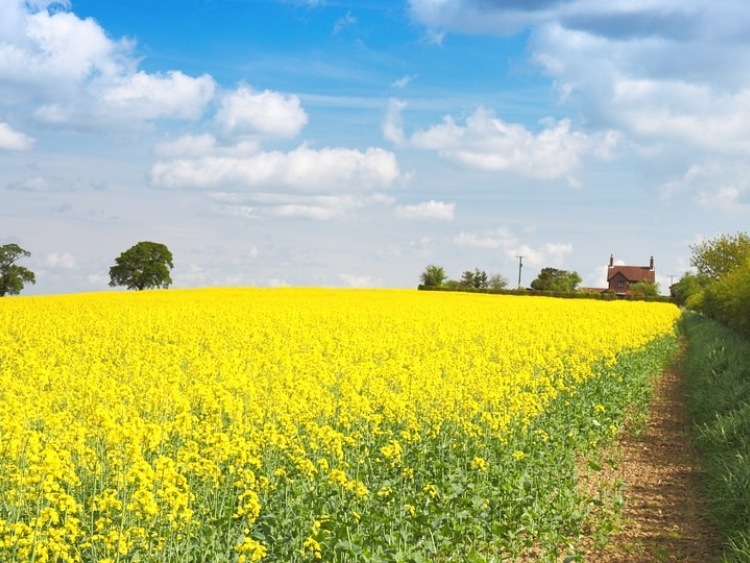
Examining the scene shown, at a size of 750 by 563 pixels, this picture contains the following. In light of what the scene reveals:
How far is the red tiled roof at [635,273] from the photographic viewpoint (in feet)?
463

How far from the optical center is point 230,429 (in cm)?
995

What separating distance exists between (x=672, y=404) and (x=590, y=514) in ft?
32.6

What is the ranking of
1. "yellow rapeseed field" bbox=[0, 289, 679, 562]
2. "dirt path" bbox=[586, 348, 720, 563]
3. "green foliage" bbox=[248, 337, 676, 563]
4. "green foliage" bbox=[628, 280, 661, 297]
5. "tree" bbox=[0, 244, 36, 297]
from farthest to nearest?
1. "green foliage" bbox=[628, 280, 661, 297]
2. "tree" bbox=[0, 244, 36, 297]
3. "dirt path" bbox=[586, 348, 720, 563]
4. "green foliage" bbox=[248, 337, 676, 563]
5. "yellow rapeseed field" bbox=[0, 289, 679, 562]

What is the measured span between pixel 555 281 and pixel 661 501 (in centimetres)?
10258

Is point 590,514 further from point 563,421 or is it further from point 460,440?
point 563,421

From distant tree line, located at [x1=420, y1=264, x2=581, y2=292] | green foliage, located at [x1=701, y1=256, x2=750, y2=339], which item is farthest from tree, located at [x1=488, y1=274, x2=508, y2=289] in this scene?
green foliage, located at [x1=701, y1=256, x2=750, y2=339]

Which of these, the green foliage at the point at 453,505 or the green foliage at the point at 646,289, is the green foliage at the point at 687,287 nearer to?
the green foliage at the point at 646,289

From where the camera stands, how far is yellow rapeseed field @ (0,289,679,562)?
7043mm

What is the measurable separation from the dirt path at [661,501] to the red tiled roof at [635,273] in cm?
12923

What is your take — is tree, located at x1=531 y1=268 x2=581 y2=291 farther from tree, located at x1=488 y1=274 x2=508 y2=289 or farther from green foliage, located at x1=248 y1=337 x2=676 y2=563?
green foliage, located at x1=248 y1=337 x2=676 y2=563

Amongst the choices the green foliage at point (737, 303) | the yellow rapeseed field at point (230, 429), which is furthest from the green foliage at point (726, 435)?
the green foliage at point (737, 303)

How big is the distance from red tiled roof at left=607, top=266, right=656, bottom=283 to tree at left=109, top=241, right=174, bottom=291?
86250 mm

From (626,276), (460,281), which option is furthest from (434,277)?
(626,276)

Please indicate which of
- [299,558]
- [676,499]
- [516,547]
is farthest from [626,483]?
[299,558]
